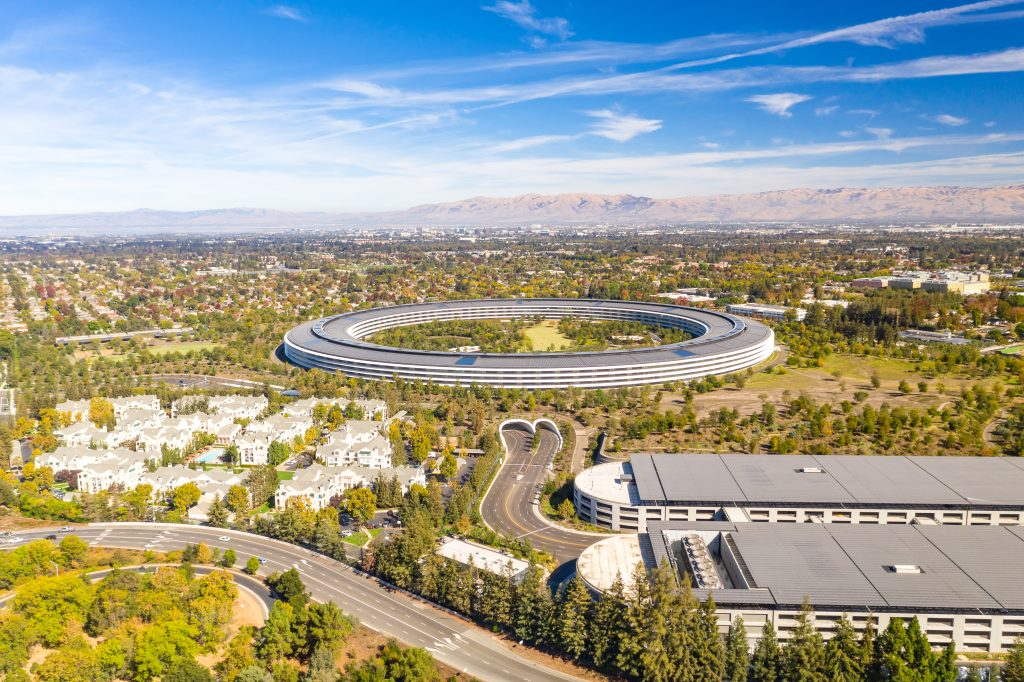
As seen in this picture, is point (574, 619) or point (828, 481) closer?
point (574, 619)

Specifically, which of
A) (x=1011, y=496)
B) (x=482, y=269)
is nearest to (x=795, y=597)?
(x=1011, y=496)

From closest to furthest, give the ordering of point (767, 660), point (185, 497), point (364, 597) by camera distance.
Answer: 1. point (767, 660)
2. point (364, 597)
3. point (185, 497)

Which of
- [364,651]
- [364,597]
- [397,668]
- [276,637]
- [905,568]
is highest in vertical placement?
[905,568]

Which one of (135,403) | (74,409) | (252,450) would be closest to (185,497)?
(252,450)

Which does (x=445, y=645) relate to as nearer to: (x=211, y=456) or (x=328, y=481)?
(x=328, y=481)

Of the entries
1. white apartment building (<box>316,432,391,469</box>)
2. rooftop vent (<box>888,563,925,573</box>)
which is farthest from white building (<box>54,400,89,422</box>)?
rooftop vent (<box>888,563,925,573</box>)

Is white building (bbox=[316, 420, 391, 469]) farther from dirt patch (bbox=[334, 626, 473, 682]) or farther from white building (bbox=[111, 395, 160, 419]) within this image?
white building (bbox=[111, 395, 160, 419])

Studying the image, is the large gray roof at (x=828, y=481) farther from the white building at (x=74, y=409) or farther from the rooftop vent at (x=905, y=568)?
the white building at (x=74, y=409)
